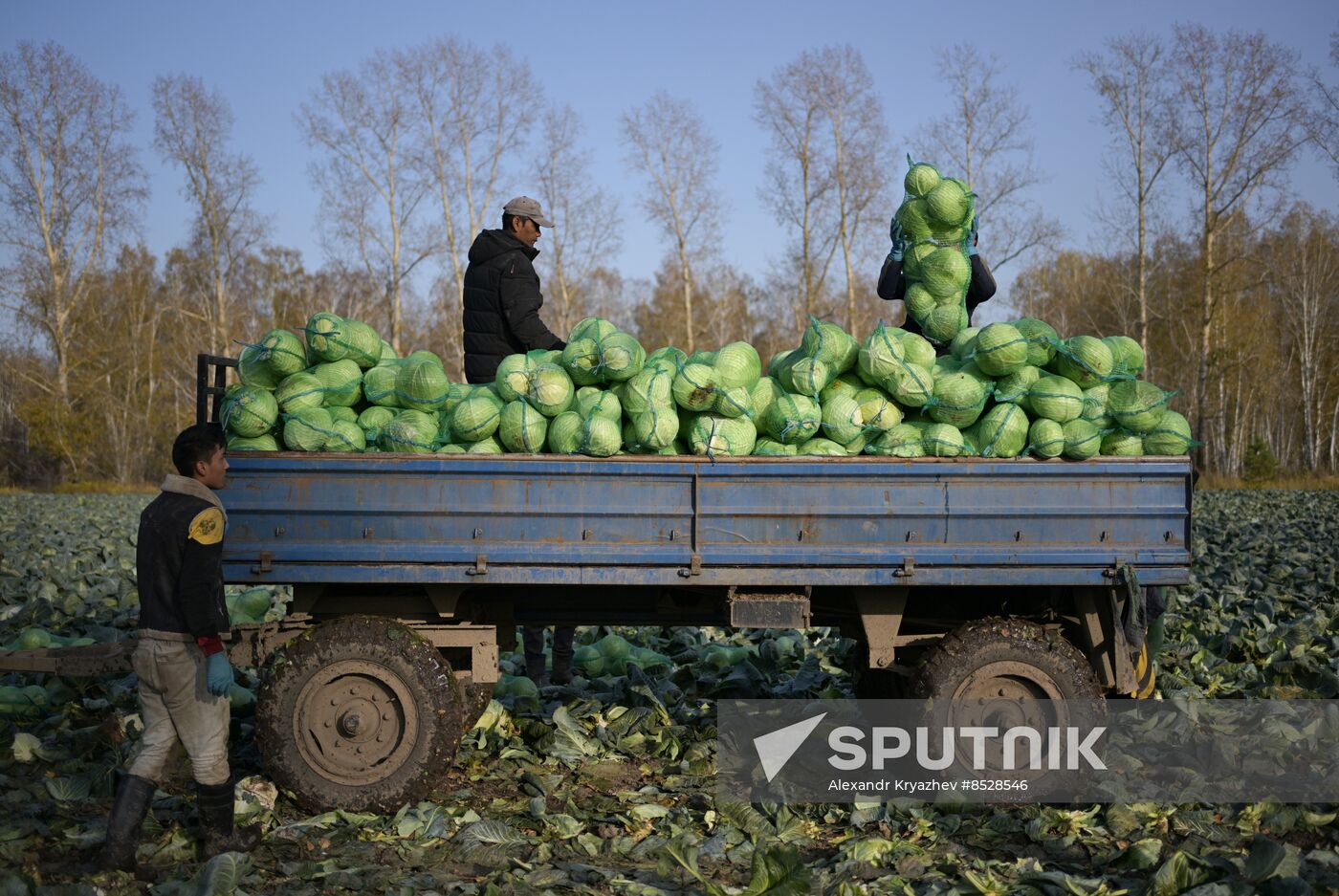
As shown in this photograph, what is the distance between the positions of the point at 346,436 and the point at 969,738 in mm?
3702

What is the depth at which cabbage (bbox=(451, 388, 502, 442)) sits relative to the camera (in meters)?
5.57

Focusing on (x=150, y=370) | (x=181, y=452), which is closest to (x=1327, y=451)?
(x=150, y=370)

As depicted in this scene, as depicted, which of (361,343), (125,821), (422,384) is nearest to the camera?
(125,821)

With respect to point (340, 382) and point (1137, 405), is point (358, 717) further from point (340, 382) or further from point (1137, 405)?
point (1137, 405)

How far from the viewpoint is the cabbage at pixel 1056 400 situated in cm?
551

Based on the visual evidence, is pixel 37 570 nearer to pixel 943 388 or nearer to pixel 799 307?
pixel 943 388

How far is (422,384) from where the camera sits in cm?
569

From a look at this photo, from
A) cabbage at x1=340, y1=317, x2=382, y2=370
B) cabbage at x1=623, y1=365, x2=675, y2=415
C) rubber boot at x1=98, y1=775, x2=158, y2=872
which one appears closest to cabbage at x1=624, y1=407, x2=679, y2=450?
cabbage at x1=623, y1=365, x2=675, y2=415

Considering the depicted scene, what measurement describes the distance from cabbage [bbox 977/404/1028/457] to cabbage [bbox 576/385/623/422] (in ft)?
6.44

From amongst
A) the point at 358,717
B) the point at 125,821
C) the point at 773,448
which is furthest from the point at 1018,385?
the point at 125,821

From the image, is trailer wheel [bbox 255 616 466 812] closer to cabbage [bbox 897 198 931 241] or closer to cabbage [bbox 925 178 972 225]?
cabbage [bbox 897 198 931 241]

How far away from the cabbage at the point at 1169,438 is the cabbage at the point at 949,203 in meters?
1.66

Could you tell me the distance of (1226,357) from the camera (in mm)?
44031

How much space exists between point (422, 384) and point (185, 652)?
70.5 inches
